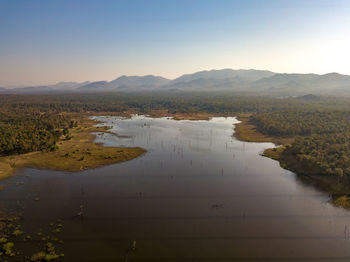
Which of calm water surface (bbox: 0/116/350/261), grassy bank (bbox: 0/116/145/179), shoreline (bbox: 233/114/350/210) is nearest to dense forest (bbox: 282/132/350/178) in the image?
shoreline (bbox: 233/114/350/210)

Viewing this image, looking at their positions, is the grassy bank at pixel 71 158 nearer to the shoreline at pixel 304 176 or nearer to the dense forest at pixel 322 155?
the shoreline at pixel 304 176

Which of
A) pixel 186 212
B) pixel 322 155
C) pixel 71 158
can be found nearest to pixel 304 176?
pixel 322 155

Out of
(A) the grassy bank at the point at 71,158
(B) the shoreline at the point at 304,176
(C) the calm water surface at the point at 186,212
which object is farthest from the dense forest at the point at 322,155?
(A) the grassy bank at the point at 71,158

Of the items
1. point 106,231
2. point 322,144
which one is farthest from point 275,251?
point 322,144

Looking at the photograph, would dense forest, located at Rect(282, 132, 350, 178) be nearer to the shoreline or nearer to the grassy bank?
the shoreline

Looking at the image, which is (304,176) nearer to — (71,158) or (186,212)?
(186,212)

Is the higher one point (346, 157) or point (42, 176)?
point (346, 157)

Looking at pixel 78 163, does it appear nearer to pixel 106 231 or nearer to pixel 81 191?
pixel 81 191
